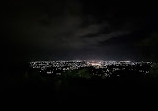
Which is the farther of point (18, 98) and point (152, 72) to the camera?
point (152, 72)

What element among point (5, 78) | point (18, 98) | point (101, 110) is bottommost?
point (101, 110)

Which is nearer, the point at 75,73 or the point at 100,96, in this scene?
the point at 100,96

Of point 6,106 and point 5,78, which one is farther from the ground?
point 5,78

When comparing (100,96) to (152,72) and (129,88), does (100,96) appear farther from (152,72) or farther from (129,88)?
(152,72)

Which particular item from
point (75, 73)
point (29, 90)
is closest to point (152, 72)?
point (75, 73)

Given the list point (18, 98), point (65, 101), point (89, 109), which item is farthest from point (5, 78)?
point (89, 109)

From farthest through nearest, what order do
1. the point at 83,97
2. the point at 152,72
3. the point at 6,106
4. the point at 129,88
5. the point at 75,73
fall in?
the point at 152,72
the point at 75,73
the point at 129,88
the point at 83,97
the point at 6,106

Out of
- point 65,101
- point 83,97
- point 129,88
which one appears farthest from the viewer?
point 129,88

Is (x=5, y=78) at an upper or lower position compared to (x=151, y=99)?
upper

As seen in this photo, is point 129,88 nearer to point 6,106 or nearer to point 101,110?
point 101,110

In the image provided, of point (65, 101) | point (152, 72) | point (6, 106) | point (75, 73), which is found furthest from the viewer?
point (152, 72)
